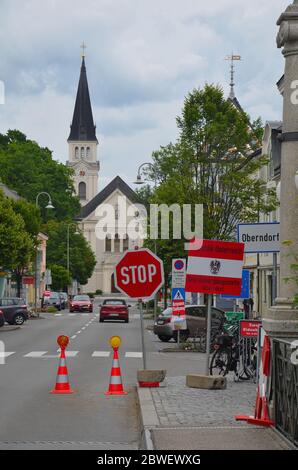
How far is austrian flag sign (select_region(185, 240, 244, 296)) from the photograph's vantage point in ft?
52.2

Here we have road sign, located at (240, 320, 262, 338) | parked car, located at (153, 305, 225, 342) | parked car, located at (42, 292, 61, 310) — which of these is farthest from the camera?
parked car, located at (42, 292, 61, 310)

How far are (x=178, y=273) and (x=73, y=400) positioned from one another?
16821 millimetres

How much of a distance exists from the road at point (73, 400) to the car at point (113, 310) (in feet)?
74.8

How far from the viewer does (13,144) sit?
293 ft

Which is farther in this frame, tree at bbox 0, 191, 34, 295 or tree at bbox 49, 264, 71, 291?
tree at bbox 49, 264, 71, 291

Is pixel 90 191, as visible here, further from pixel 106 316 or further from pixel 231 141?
pixel 231 141

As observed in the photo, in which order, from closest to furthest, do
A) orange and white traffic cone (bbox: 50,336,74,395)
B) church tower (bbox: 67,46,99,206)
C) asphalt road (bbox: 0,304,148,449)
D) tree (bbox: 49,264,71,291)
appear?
asphalt road (bbox: 0,304,148,449), orange and white traffic cone (bbox: 50,336,74,395), tree (bbox: 49,264,71,291), church tower (bbox: 67,46,99,206)

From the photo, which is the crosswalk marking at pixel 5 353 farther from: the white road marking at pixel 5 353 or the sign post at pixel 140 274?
the sign post at pixel 140 274

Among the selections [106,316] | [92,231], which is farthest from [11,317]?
[92,231]

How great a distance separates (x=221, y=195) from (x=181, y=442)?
31859 millimetres

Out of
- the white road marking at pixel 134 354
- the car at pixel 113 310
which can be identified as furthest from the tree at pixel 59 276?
the white road marking at pixel 134 354

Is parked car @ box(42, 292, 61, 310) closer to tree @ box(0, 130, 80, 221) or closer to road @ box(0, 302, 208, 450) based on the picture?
tree @ box(0, 130, 80, 221)

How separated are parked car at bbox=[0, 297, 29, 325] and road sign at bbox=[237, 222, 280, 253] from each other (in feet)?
113

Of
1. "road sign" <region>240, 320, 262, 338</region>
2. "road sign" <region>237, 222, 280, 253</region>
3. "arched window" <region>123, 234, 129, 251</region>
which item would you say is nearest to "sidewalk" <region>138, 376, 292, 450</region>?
"road sign" <region>240, 320, 262, 338</region>
